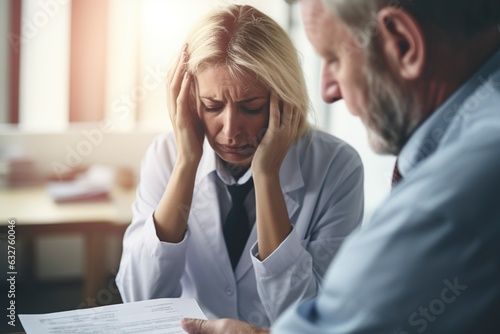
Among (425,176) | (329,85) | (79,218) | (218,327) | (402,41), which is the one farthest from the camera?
(79,218)

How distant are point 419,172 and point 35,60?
255cm

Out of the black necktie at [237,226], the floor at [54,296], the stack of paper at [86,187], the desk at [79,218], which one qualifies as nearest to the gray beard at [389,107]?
the black necktie at [237,226]

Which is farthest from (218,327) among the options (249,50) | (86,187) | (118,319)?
(86,187)

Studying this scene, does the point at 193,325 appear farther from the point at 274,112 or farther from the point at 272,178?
the point at 274,112

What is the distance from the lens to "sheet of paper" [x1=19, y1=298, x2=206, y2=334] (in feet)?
3.41

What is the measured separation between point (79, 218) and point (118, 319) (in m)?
1.50

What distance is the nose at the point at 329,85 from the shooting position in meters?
0.85

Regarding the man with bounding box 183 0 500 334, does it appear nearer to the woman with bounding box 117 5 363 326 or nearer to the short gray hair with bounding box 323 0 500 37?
the short gray hair with bounding box 323 0 500 37

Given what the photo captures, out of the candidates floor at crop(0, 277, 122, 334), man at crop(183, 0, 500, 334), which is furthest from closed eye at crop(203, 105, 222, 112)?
floor at crop(0, 277, 122, 334)

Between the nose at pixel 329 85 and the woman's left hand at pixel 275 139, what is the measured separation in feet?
1.53

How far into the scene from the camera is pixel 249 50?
135 centimetres

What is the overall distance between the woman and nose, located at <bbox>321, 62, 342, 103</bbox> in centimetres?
46

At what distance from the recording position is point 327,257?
4.42 ft

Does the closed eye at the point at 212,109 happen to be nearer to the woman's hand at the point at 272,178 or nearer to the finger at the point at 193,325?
the woman's hand at the point at 272,178
